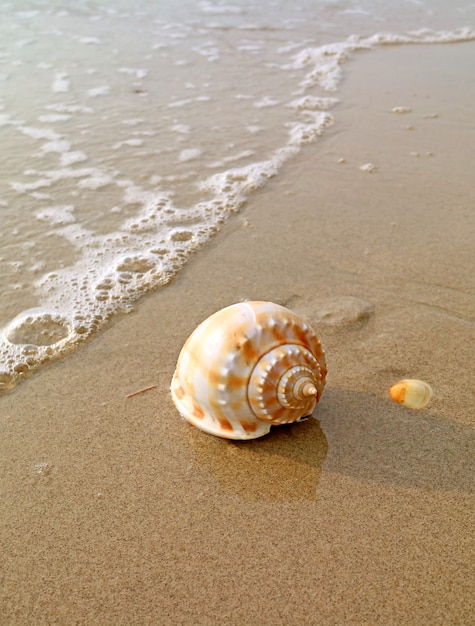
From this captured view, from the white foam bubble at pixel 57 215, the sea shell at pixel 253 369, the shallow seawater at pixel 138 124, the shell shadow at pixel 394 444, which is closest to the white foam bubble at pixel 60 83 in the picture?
the shallow seawater at pixel 138 124

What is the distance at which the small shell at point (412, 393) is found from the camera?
94.0 inches

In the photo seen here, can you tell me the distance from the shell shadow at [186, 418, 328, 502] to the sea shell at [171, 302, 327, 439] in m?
0.07


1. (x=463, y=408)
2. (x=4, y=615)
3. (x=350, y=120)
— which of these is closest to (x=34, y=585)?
(x=4, y=615)

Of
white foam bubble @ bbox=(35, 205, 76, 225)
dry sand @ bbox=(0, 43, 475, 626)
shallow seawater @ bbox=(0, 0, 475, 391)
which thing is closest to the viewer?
dry sand @ bbox=(0, 43, 475, 626)

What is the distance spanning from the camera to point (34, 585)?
5.80 feet

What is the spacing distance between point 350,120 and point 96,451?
397 cm

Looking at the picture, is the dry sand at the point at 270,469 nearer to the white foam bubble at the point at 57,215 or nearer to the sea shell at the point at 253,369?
the sea shell at the point at 253,369

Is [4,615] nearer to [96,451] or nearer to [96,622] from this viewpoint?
[96,622]

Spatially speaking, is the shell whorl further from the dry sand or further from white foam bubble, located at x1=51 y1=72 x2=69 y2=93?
white foam bubble, located at x1=51 y1=72 x2=69 y2=93

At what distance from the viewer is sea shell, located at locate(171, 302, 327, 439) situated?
200cm

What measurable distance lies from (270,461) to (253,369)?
379 mm

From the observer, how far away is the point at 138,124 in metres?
5.12

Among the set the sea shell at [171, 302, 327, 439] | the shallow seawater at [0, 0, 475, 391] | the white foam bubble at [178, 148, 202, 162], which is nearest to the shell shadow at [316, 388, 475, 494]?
the sea shell at [171, 302, 327, 439]

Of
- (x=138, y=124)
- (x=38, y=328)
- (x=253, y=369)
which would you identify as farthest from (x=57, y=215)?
(x=253, y=369)
